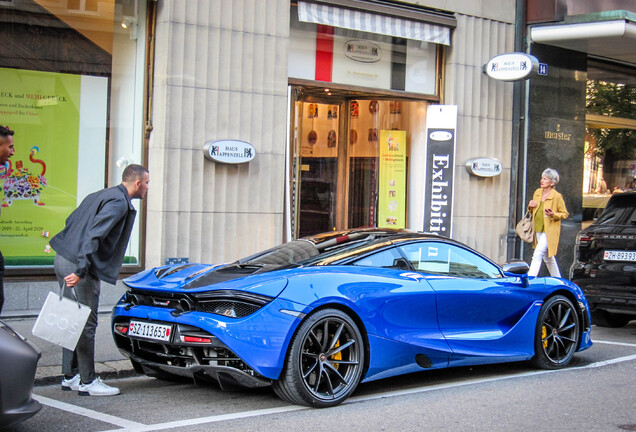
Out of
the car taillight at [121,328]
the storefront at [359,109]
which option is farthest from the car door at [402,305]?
the storefront at [359,109]

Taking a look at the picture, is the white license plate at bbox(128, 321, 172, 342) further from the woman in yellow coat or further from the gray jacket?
the woman in yellow coat

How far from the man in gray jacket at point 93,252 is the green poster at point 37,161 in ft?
12.7

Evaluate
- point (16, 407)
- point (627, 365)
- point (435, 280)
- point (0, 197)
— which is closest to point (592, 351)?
point (627, 365)

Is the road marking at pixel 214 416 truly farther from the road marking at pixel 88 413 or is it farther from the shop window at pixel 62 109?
the shop window at pixel 62 109

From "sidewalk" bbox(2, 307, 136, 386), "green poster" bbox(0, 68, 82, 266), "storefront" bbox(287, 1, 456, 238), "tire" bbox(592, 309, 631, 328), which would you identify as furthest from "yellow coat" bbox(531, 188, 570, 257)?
"green poster" bbox(0, 68, 82, 266)

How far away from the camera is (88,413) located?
5.45m

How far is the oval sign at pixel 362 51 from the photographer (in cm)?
1218

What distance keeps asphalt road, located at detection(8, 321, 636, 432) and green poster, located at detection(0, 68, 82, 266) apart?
3.62 metres

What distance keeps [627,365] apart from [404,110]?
270 inches

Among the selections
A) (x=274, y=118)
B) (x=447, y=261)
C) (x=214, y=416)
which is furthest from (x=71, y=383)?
(x=274, y=118)

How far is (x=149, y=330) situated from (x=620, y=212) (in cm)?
633

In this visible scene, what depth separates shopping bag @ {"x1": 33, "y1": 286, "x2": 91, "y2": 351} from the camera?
18.8 feet

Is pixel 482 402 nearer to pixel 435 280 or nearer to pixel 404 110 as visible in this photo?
pixel 435 280

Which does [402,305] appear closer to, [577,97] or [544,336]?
[544,336]
